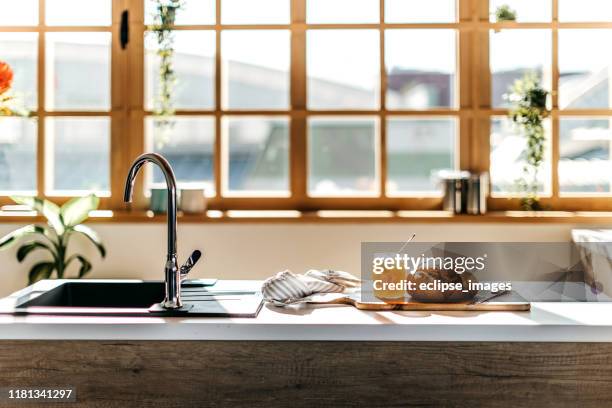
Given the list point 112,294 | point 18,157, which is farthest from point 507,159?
point 18,157

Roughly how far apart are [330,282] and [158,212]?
1.91 meters

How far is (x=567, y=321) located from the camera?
174 cm

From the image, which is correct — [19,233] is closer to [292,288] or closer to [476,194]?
[292,288]

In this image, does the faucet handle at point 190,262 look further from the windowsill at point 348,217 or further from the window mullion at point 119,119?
the window mullion at point 119,119

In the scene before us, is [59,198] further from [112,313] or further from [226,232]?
[112,313]

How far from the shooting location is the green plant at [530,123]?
390cm

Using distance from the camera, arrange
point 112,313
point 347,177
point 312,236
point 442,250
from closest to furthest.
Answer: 1. point 112,313
2. point 442,250
3. point 312,236
4. point 347,177

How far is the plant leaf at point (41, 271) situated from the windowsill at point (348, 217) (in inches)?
10.2

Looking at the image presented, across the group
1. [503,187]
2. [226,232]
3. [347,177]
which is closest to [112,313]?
[226,232]

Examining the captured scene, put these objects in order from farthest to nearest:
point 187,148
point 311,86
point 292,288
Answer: point 187,148 < point 311,86 < point 292,288

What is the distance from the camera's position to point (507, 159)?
4.03 metres

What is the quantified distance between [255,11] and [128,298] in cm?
226

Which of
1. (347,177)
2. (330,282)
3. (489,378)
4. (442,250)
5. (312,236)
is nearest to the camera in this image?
(489,378)

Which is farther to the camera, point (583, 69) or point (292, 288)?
point (583, 69)
